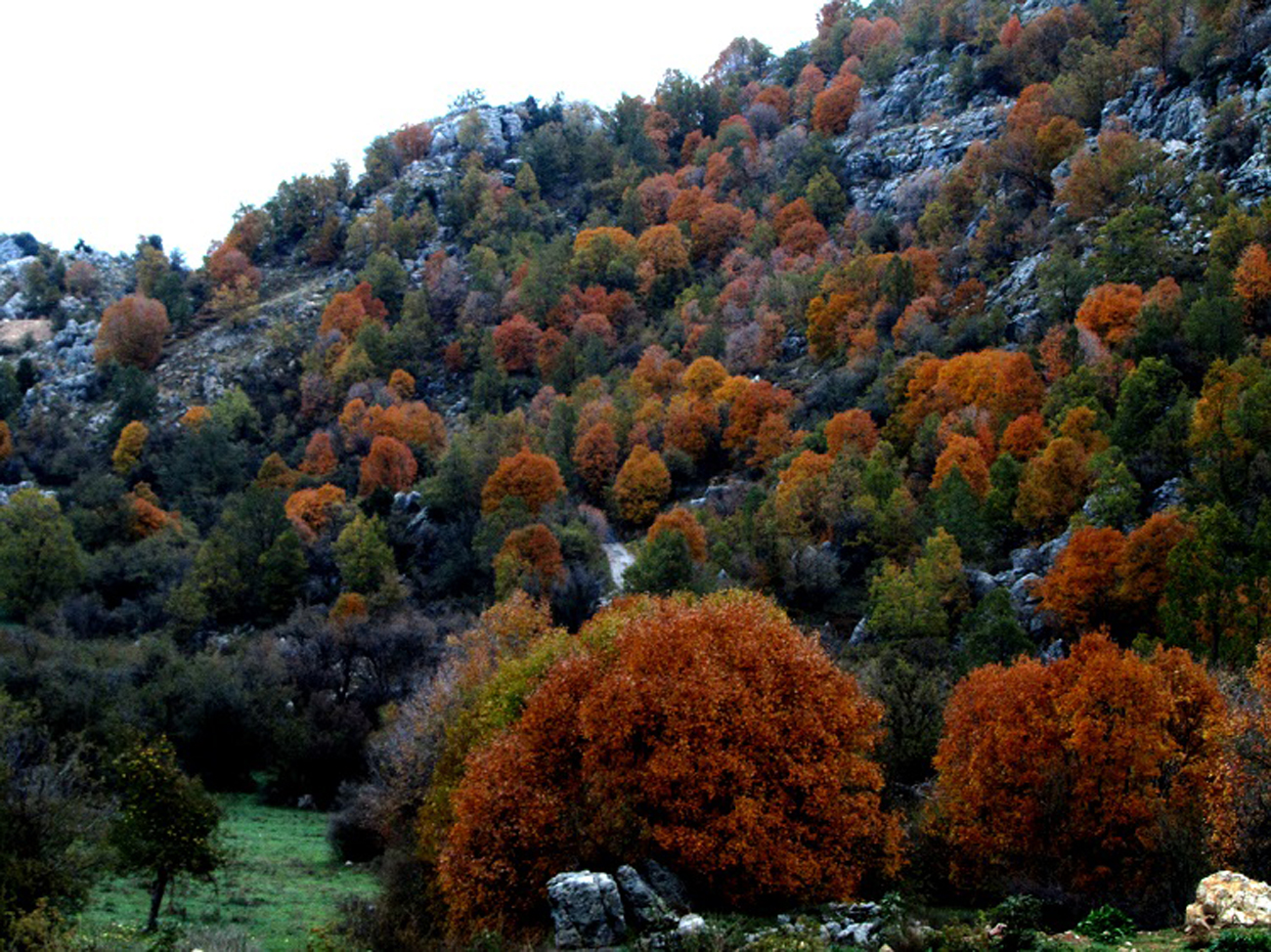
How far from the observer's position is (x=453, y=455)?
10344 centimetres

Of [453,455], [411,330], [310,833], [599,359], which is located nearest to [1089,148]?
[599,359]

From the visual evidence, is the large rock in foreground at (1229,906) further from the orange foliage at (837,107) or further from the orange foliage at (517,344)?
the orange foliage at (837,107)

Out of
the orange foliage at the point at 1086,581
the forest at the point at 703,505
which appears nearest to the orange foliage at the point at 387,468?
the forest at the point at 703,505

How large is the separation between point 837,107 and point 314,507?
108713 mm

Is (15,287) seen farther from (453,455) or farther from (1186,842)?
(1186,842)

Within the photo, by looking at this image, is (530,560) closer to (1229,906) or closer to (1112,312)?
(1112,312)

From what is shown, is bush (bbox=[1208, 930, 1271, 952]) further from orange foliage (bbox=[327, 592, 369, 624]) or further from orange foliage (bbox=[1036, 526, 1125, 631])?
orange foliage (bbox=[327, 592, 369, 624])

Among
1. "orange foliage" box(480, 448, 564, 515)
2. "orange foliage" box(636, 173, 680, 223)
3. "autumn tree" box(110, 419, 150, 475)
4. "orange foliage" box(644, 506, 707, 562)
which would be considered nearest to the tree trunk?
"orange foliage" box(644, 506, 707, 562)

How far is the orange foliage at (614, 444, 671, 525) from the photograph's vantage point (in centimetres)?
10419

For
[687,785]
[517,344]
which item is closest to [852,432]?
[517,344]

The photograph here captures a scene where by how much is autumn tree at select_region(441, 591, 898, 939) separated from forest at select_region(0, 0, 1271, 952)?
0.14m

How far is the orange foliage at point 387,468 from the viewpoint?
112 m

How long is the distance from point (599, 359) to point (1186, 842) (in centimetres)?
11511

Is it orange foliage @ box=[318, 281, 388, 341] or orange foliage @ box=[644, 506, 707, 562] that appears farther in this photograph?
orange foliage @ box=[318, 281, 388, 341]
